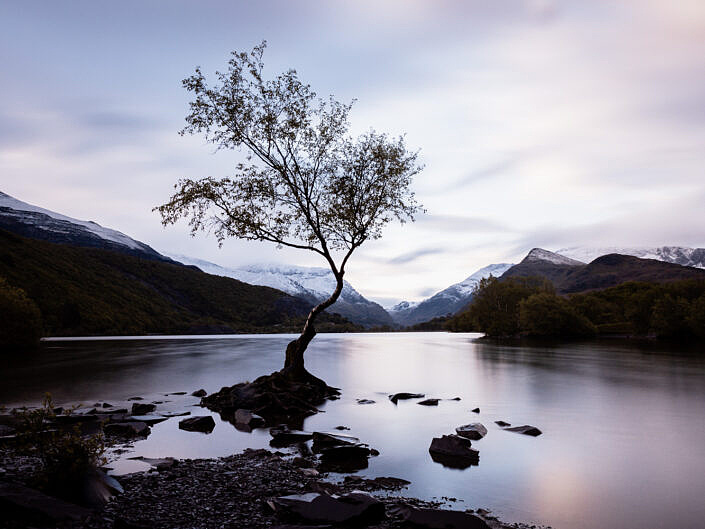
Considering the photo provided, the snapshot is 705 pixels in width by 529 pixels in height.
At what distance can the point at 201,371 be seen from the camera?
47.5m

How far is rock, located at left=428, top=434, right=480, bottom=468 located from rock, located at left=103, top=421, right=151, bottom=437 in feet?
37.1

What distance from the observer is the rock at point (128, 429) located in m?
17.5

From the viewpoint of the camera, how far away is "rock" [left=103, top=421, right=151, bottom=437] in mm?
17500

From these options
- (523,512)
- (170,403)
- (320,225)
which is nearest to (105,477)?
(523,512)

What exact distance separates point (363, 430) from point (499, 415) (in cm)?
806

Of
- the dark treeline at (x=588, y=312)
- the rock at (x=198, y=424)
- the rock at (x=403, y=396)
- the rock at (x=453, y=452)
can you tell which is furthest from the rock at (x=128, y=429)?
the dark treeline at (x=588, y=312)

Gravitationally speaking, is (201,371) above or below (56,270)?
below

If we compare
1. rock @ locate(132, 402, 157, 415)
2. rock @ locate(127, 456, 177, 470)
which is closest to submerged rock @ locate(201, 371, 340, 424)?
rock @ locate(132, 402, 157, 415)

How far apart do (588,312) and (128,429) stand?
18216 centimetres

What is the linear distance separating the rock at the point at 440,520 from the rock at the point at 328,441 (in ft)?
22.2

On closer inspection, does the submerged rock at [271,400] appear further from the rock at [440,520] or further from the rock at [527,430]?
the rock at [440,520]

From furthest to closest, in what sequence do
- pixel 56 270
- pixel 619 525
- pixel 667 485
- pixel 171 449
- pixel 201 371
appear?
pixel 56 270 < pixel 201 371 < pixel 171 449 < pixel 667 485 < pixel 619 525

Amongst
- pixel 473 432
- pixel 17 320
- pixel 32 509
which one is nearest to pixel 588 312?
pixel 473 432

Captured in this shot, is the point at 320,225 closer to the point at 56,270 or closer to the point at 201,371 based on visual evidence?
the point at 201,371
